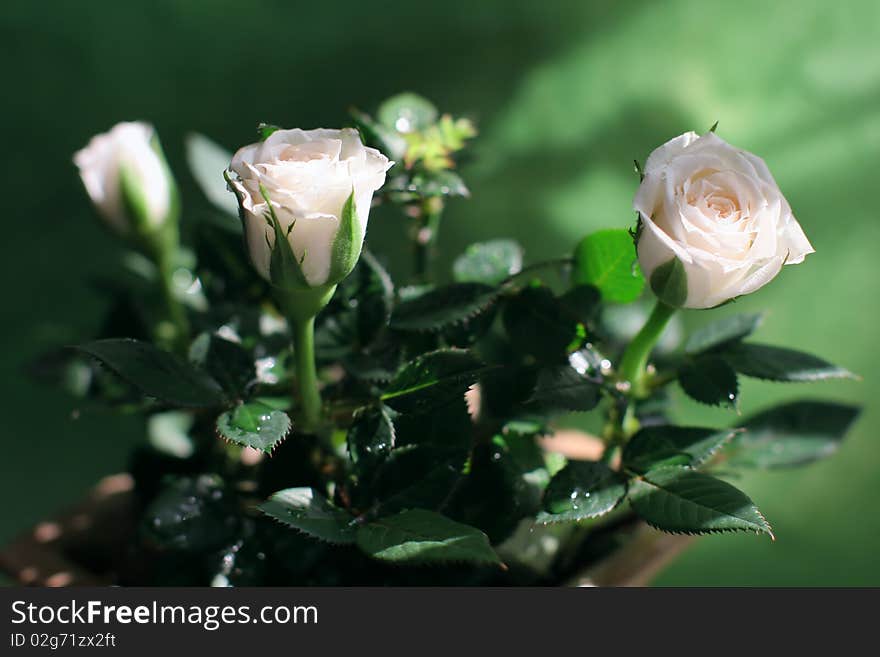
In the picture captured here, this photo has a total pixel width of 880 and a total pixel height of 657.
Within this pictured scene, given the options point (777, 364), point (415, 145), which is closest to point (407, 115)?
point (415, 145)

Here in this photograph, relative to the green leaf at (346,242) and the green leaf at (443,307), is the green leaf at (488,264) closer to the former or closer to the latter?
the green leaf at (443,307)

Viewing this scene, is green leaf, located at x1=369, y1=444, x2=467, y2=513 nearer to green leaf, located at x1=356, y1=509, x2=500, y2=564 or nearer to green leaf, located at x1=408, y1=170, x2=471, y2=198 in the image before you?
green leaf, located at x1=356, y1=509, x2=500, y2=564

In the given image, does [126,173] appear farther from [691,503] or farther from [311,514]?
[691,503]

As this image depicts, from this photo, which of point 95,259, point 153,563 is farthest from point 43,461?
point 153,563

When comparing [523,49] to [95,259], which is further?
[95,259]

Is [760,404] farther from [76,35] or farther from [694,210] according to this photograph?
[76,35]

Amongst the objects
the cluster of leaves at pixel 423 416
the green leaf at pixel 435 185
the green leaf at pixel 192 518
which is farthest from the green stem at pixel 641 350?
the green leaf at pixel 192 518
